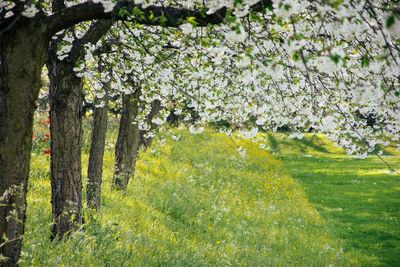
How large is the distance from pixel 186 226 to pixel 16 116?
4.75 metres

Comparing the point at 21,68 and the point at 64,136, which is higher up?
the point at 21,68

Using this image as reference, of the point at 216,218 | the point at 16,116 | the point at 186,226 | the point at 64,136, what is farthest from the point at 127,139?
the point at 16,116

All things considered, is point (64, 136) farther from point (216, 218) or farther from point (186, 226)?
point (216, 218)

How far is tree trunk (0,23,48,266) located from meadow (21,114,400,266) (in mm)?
398

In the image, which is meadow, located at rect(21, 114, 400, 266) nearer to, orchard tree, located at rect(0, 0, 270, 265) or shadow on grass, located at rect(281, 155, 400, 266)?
shadow on grass, located at rect(281, 155, 400, 266)

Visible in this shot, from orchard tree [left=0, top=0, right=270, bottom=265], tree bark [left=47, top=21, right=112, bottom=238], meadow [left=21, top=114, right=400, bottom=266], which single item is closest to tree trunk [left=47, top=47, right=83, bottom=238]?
tree bark [left=47, top=21, right=112, bottom=238]

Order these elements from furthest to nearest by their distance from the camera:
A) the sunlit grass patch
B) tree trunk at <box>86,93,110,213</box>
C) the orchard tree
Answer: the sunlit grass patch → tree trunk at <box>86,93,110,213</box> → the orchard tree

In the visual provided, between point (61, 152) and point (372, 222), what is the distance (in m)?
10.9

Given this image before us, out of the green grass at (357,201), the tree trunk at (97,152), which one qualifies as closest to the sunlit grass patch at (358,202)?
the green grass at (357,201)

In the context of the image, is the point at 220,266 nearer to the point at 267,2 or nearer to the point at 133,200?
the point at 133,200

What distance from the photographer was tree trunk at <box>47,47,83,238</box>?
4.05 m

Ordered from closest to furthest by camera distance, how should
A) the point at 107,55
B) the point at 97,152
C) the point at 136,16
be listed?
the point at 136,16 < the point at 107,55 < the point at 97,152

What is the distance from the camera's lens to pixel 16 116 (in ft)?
9.36

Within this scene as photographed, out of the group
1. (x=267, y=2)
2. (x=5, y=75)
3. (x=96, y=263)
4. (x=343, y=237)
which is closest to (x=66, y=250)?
(x=96, y=263)
